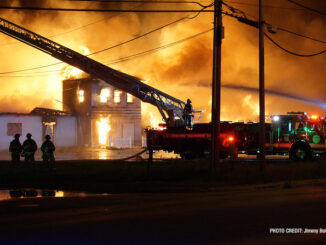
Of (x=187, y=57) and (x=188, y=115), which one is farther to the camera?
(x=187, y=57)

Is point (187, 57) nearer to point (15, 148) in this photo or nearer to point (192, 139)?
point (192, 139)

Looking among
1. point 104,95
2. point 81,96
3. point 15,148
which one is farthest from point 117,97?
point 15,148

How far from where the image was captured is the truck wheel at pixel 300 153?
869 inches

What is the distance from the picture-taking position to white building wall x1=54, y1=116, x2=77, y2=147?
40688mm

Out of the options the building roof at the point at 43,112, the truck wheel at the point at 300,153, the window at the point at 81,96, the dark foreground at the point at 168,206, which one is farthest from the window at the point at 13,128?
the truck wheel at the point at 300,153

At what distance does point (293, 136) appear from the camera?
2297cm

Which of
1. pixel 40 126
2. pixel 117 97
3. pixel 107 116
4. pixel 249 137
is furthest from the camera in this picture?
pixel 117 97

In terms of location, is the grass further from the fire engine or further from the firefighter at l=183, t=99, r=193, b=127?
the firefighter at l=183, t=99, r=193, b=127

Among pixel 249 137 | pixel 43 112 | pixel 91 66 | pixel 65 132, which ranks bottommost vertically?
pixel 249 137

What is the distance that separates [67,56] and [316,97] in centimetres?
2140

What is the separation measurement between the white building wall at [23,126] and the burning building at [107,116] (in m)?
3.67

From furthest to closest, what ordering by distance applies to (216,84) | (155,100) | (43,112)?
(43,112) < (155,100) < (216,84)

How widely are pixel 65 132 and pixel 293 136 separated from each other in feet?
76.0

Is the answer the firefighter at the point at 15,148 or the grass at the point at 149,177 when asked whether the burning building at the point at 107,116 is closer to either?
the firefighter at the point at 15,148
